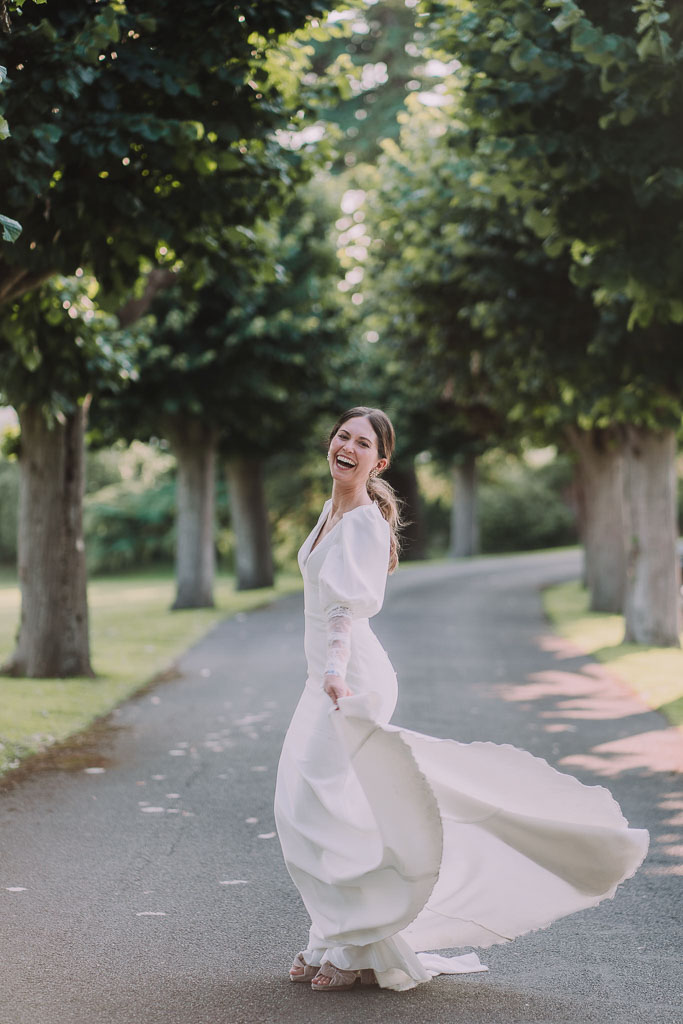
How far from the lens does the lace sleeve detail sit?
395 cm

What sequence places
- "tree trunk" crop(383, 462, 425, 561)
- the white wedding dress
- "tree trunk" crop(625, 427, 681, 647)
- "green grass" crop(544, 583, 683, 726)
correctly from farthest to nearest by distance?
1. "tree trunk" crop(383, 462, 425, 561)
2. "tree trunk" crop(625, 427, 681, 647)
3. "green grass" crop(544, 583, 683, 726)
4. the white wedding dress

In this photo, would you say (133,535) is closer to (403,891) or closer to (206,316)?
(206,316)

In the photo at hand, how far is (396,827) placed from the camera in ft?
12.4

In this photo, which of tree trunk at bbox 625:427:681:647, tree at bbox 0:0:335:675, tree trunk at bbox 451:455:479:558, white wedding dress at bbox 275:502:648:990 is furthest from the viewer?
tree trunk at bbox 451:455:479:558

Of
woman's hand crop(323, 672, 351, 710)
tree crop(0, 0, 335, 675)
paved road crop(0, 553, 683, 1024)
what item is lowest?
paved road crop(0, 553, 683, 1024)

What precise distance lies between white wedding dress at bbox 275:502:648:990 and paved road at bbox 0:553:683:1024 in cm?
28

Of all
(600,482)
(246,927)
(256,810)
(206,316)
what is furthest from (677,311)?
(206,316)

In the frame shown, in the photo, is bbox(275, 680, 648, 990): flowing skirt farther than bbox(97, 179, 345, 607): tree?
No

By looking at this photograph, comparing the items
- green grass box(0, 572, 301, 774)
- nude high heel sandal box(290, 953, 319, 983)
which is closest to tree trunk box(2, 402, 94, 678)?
green grass box(0, 572, 301, 774)

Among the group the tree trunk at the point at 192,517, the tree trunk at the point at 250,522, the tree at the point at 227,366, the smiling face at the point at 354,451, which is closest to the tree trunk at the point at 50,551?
the tree at the point at 227,366

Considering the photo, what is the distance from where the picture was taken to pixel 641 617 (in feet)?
48.0

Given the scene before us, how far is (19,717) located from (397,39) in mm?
21996

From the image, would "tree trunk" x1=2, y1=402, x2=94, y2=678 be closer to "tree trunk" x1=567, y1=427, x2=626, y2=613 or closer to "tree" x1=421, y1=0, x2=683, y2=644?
"tree" x1=421, y1=0, x2=683, y2=644

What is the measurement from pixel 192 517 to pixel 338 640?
Result: 1771cm
